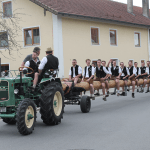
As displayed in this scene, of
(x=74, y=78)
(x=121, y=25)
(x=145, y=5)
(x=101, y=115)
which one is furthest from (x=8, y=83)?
(x=145, y=5)

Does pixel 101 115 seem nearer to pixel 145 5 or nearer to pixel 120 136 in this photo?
pixel 120 136

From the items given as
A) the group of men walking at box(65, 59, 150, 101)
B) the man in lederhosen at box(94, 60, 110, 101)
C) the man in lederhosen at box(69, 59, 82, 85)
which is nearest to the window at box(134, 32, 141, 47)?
the group of men walking at box(65, 59, 150, 101)

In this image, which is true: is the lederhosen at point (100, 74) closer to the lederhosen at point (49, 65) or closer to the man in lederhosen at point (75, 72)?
the man in lederhosen at point (75, 72)

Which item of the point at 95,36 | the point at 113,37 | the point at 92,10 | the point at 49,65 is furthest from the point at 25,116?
the point at 113,37

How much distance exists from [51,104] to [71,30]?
14948 millimetres

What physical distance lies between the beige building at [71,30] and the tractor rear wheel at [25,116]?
12.1 metres

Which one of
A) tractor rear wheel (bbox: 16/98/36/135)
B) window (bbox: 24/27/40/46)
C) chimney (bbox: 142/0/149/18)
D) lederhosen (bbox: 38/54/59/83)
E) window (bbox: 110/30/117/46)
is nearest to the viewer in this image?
tractor rear wheel (bbox: 16/98/36/135)

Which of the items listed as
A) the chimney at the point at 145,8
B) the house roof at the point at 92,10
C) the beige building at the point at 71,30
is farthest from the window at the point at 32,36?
the chimney at the point at 145,8

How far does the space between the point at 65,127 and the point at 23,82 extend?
1.67 meters

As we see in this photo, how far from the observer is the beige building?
21.4 m

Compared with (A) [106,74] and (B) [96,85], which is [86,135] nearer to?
(B) [96,85]

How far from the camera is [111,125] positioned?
26.9ft

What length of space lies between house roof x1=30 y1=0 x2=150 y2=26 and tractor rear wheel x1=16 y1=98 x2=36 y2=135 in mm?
13819

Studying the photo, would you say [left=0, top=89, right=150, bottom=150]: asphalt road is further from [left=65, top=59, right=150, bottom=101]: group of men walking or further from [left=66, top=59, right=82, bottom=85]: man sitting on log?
[left=65, top=59, right=150, bottom=101]: group of men walking
